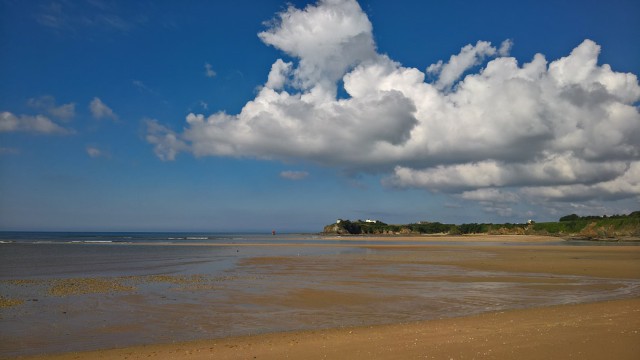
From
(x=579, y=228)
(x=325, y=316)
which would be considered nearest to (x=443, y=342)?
(x=325, y=316)

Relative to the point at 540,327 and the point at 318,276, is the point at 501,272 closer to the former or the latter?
the point at 318,276

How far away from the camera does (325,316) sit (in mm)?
15719

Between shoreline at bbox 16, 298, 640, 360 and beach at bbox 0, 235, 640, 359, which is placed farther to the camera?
beach at bbox 0, 235, 640, 359

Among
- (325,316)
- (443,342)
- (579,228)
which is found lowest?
(325,316)

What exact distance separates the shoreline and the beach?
29 mm

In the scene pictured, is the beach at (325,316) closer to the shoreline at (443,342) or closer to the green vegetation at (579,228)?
the shoreline at (443,342)

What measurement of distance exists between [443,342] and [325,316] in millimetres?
5747

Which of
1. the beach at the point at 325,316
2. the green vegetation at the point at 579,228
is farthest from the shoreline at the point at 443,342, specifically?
the green vegetation at the point at 579,228

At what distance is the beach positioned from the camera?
34.7 ft

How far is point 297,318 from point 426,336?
532 centimetres

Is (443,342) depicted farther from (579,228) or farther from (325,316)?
(579,228)

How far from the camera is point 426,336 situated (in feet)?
37.9

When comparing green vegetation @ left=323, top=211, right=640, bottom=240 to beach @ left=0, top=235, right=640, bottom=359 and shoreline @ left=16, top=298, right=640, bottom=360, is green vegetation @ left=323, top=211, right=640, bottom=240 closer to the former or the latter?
beach @ left=0, top=235, right=640, bottom=359

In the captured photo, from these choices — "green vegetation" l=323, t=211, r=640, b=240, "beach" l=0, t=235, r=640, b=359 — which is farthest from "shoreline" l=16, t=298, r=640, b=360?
"green vegetation" l=323, t=211, r=640, b=240
